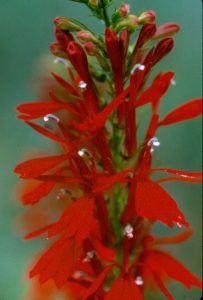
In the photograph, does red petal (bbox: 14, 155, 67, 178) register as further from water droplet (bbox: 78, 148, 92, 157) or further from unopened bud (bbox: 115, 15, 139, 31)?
unopened bud (bbox: 115, 15, 139, 31)

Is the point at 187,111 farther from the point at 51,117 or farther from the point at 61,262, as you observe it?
the point at 61,262

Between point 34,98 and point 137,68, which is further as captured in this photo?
point 34,98

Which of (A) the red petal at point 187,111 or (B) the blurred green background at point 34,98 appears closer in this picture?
(A) the red petal at point 187,111

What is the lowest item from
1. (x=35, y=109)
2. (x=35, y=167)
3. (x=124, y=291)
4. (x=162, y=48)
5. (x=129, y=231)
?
(x=124, y=291)

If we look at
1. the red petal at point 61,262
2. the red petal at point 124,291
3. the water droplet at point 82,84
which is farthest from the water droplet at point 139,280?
the water droplet at point 82,84

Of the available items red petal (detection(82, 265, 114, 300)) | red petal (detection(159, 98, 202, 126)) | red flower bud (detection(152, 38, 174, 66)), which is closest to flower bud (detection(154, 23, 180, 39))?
red flower bud (detection(152, 38, 174, 66))

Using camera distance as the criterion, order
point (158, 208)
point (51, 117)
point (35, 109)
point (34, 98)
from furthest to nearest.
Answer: point (34, 98)
point (51, 117)
point (35, 109)
point (158, 208)

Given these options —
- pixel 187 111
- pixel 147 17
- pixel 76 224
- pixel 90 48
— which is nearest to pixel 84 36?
pixel 90 48

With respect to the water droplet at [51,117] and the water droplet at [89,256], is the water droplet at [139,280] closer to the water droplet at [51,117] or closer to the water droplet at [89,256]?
the water droplet at [89,256]
